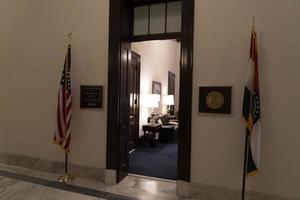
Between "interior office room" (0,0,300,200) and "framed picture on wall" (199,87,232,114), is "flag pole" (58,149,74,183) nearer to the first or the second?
"interior office room" (0,0,300,200)

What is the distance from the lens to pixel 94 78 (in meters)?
3.88

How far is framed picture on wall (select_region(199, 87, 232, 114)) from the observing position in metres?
Answer: 3.09

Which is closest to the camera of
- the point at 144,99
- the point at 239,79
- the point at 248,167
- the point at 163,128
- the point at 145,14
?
the point at 248,167

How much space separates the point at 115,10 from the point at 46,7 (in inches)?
59.2

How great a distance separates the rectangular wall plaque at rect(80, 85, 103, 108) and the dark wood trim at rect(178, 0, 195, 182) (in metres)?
1.40

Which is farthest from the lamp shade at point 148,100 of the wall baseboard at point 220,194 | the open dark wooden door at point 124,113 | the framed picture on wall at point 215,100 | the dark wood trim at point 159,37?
the wall baseboard at point 220,194

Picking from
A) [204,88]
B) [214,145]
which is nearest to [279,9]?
[204,88]

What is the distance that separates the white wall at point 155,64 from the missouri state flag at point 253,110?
3662mm

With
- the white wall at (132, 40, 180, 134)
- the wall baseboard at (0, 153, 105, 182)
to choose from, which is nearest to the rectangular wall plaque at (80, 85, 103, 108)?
the wall baseboard at (0, 153, 105, 182)

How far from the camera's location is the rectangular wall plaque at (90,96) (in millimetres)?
3840

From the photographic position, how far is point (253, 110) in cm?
276

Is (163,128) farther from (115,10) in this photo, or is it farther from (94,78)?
(115,10)

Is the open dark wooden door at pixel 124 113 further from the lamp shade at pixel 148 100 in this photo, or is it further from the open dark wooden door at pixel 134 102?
the lamp shade at pixel 148 100

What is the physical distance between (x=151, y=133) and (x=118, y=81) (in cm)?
315
